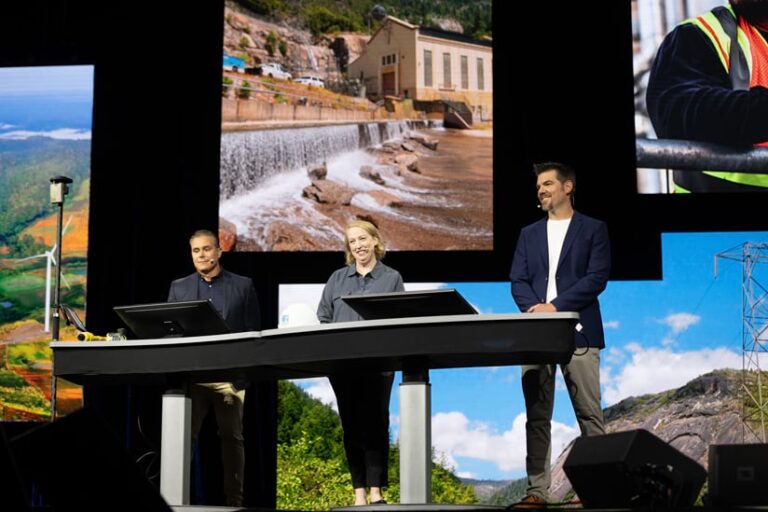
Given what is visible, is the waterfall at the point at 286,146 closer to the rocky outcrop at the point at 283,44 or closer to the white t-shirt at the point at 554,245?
the rocky outcrop at the point at 283,44

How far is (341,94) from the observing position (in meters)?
6.35

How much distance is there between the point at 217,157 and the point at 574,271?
252 centimetres

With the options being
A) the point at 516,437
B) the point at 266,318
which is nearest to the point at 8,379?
the point at 266,318

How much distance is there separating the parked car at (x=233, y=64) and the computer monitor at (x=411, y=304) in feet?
9.91

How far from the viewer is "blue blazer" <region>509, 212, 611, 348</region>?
4.44 m

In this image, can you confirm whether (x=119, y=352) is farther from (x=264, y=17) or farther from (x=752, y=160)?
(x=752, y=160)

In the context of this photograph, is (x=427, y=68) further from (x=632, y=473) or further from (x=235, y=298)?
(x=632, y=473)

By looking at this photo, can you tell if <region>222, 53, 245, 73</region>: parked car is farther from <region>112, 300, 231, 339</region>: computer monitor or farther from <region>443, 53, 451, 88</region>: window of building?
<region>112, 300, 231, 339</region>: computer monitor

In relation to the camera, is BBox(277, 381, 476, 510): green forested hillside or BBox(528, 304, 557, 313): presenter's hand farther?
BBox(277, 381, 476, 510): green forested hillside

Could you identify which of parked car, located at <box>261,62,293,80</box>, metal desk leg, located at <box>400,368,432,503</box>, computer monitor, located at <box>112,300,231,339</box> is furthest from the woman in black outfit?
parked car, located at <box>261,62,293,80</box>

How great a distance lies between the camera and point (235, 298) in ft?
16.8

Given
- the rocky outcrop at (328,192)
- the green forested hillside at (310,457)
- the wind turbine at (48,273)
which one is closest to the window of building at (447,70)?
the rocky outcrop at (328,192)

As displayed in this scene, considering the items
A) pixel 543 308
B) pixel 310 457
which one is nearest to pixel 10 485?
pixel 543 308

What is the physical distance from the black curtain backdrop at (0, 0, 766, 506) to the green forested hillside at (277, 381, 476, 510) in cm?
8
